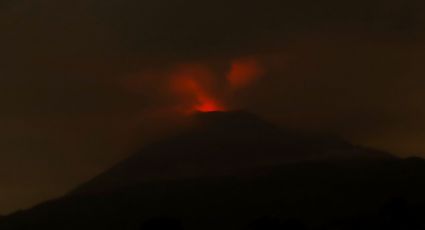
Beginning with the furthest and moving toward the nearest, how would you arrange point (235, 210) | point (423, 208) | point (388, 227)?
point (235, 210) < point (423, 208) < point (388, 227)

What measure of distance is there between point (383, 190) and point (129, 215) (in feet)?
125

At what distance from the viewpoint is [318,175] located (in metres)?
173

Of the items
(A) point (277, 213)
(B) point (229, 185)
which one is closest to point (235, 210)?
(A) point (277, 213)

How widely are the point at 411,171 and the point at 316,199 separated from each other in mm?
20455

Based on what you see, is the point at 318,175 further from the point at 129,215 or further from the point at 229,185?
the point at 129,215

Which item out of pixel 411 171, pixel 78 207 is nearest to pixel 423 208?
pixel 411 171

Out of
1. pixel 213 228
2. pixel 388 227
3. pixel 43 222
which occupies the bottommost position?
pixel 388 227

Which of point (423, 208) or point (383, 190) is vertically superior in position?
point (383, 190)

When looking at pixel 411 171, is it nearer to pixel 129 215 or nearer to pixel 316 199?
pixel 316 199

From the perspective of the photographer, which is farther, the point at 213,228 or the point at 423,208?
the point at 213,228

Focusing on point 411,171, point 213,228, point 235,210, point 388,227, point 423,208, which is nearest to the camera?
point 388,227

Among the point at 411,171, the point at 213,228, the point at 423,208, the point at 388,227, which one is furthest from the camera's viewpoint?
the point at 411,171

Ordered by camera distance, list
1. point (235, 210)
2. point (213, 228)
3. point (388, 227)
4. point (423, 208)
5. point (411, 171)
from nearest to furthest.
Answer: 1. point (388, 227)
2. point (423, 208)
3. point (213, 228)
4. point (235, 210)
5. point (411, 171)

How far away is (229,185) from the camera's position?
560 feet
